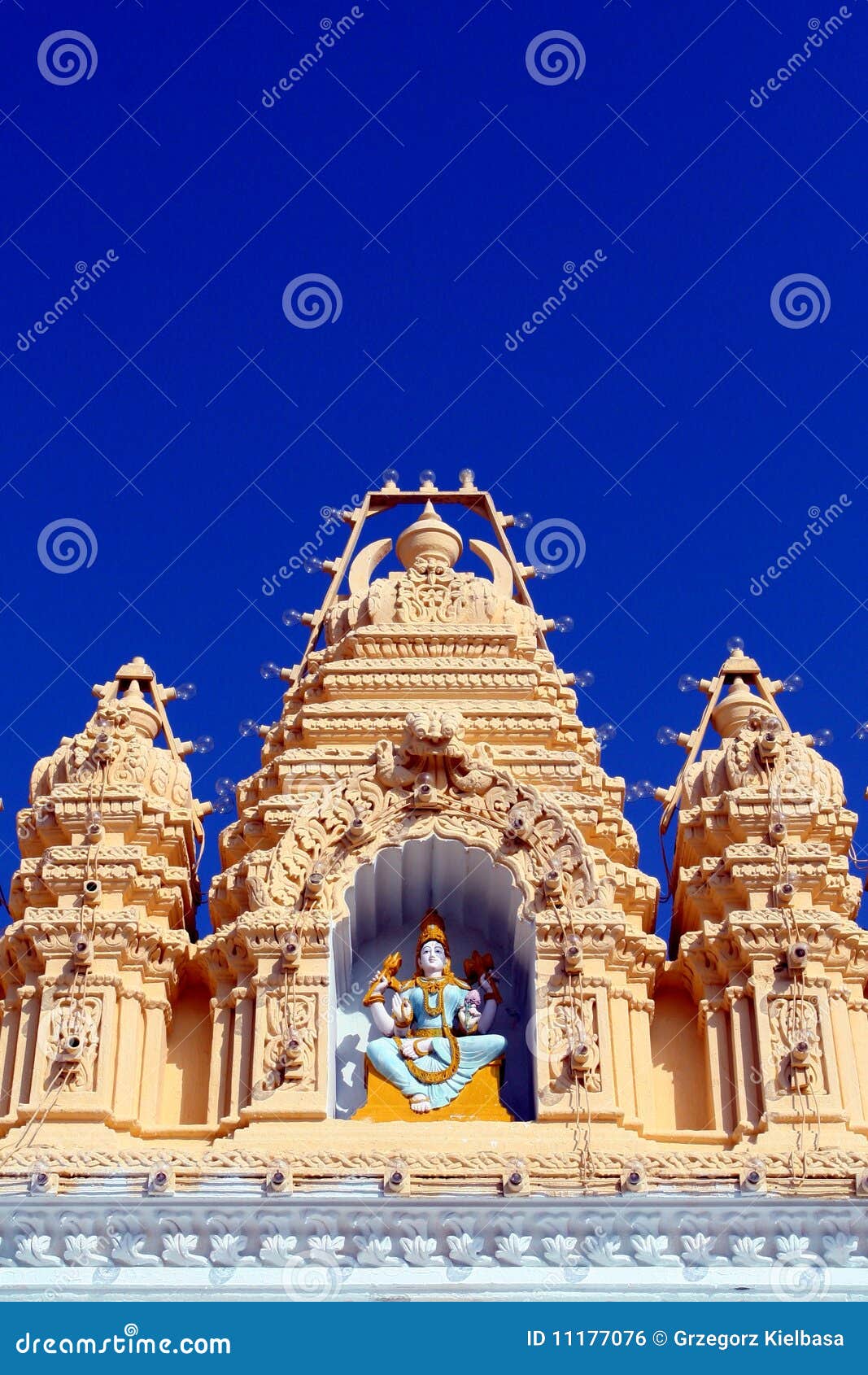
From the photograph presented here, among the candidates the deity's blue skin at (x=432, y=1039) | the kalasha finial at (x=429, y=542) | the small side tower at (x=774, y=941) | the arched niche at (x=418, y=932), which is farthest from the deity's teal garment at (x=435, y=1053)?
the kalasha finial at (x=429, y=542)

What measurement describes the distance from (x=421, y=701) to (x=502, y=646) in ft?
4.25

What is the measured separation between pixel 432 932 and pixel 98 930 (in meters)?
3.26

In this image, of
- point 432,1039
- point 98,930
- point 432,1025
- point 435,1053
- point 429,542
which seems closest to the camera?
point 435,1053

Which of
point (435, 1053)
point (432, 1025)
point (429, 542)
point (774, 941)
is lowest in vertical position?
point (435, 1053)

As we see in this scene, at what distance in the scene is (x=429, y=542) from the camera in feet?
87.2

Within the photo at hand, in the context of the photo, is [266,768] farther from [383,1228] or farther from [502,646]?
[383,1228]

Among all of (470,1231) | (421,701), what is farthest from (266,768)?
(470,1231)

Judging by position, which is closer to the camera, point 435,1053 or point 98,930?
point 435,1053

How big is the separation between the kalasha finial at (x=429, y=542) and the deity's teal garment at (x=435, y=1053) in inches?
267

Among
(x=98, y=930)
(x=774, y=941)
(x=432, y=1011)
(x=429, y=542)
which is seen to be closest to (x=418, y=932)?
(x=432, y=1011)

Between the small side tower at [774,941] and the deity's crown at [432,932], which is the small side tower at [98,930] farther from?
the small side tower at [774,941]

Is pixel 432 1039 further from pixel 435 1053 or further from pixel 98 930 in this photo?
pixel 98 930

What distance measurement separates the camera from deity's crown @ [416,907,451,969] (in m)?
21.7

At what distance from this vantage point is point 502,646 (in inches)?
980
